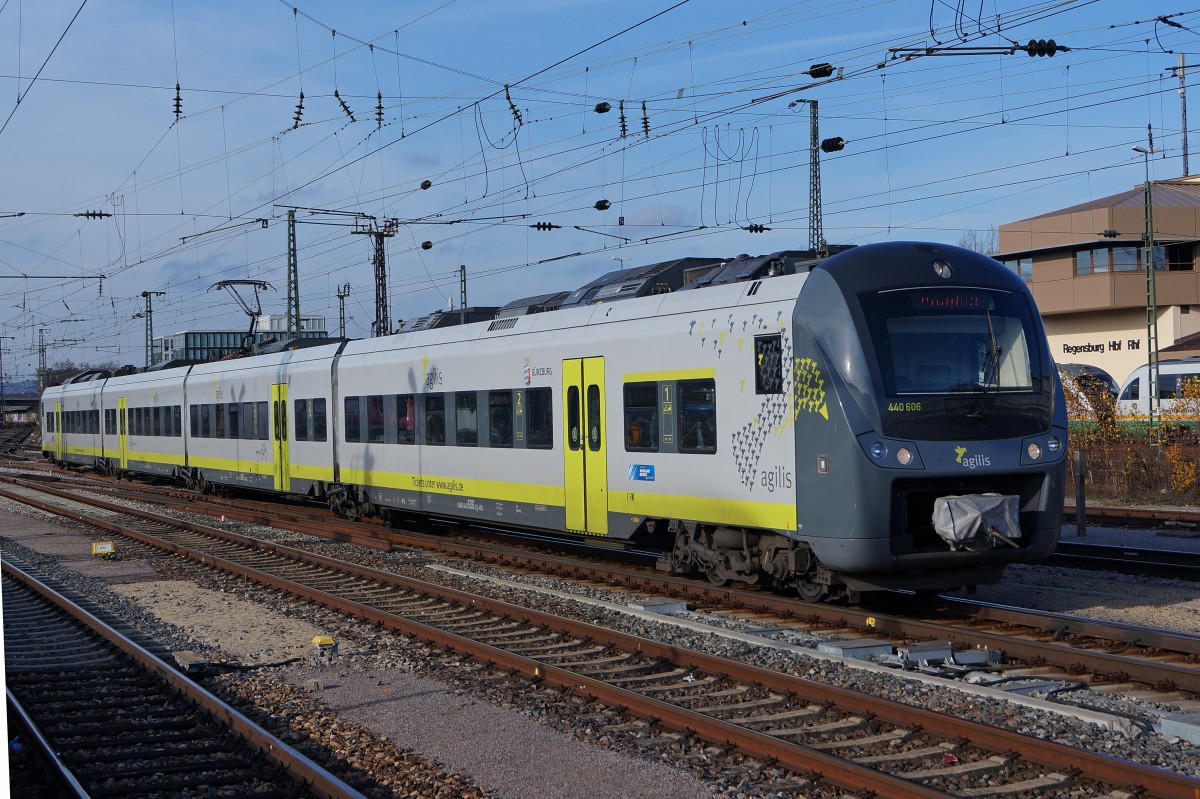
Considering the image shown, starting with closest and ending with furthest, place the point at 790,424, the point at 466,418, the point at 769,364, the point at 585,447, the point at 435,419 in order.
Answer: the point at 790,424
the point at 769,364
the point at 585,447
the point at 466,418
the point at 435,419

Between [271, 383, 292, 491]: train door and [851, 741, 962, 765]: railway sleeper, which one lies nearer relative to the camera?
[851, 741, 962, 765]: railway sleeper

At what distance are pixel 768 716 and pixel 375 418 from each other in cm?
1317

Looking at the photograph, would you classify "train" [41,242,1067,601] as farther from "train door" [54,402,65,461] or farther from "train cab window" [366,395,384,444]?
"train door" [54,402,65,461]

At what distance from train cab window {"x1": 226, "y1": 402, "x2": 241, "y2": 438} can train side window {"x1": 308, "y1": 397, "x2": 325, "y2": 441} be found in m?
4.69

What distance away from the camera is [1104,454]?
77.5 feet

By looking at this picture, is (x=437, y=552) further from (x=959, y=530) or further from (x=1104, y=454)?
(x=1104, y=454)

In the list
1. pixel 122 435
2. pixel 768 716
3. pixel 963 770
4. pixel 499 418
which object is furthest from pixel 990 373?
pixel 122 435

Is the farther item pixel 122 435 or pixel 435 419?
pixel 122 435

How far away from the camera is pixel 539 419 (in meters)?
14.8

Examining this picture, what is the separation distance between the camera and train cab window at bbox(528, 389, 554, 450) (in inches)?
573

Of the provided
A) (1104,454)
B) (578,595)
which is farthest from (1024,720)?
(1104,454)

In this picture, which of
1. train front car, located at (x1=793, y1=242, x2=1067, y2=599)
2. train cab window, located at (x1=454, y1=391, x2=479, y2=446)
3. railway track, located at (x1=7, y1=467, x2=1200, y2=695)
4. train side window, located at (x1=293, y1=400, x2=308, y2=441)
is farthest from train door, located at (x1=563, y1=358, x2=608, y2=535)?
train side window, located at (x1=293, y1=400, x2=308, y2=441)

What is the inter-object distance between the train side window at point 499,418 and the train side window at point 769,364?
5.25 metres

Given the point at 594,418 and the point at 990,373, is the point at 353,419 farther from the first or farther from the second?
the point at 990,373
